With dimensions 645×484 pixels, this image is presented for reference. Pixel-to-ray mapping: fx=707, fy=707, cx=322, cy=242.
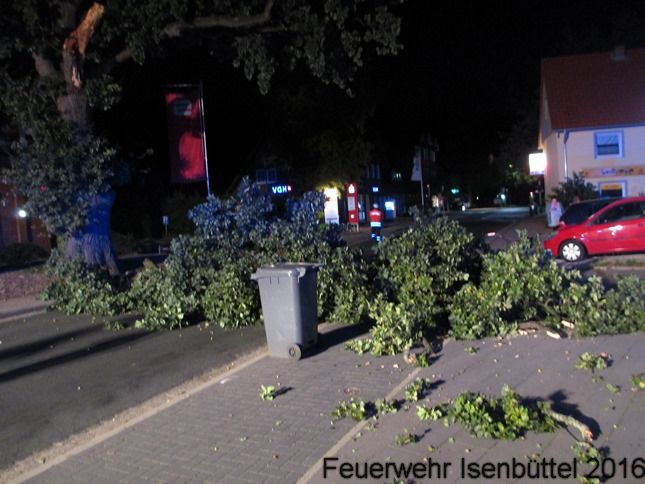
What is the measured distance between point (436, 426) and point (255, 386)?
7.45ft

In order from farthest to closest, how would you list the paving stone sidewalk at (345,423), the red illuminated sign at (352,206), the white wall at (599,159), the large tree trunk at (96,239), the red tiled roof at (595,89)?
the red illuminated sign at (352,206) → the red tiled roof at (595,89) → the white wall at (599,159) → the large tree trunk at (96,239) → the paving stone sidewalk at (345,423)

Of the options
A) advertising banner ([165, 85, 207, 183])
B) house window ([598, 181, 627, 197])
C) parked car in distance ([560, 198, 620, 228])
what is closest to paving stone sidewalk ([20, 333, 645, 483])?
parked car in distance ([560, 198, 620, 228])

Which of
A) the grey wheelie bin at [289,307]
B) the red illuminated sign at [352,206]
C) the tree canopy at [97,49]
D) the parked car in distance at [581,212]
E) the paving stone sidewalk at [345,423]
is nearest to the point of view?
the paving stone sidewalk at [345,423]

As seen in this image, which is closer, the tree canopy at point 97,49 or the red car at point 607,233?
the tree canopy at point 97,49

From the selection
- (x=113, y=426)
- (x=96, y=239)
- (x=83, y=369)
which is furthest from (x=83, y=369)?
(x=96, y=239)

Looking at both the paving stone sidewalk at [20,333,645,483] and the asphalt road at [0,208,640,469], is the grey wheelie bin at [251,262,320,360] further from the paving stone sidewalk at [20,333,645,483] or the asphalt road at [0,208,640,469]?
the asphalt road at [0,208,640,469]

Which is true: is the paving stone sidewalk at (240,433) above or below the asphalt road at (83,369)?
above

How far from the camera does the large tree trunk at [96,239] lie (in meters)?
16.9

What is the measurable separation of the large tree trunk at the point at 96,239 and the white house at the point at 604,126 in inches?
931

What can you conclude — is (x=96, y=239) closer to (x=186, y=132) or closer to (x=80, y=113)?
(x=80, y=113)

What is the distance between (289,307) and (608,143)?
30.2 m

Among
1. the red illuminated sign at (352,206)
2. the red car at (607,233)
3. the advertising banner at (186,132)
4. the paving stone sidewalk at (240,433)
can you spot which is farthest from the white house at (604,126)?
the paving stone sidewalk at (240,433)

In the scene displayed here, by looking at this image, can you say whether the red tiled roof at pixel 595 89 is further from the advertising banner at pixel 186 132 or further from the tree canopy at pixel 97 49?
the advertising banner at pixel 186 132


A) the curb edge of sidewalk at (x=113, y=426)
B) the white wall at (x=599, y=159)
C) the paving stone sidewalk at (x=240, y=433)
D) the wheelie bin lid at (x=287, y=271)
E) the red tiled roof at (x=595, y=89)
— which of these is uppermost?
the red tiled roof at (x=595, y=89)
